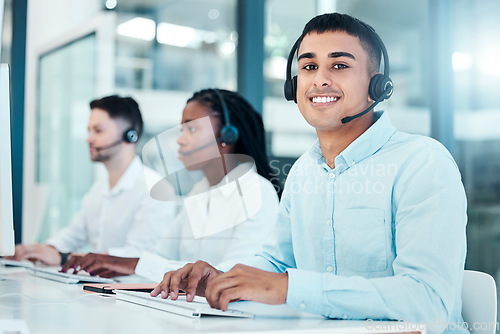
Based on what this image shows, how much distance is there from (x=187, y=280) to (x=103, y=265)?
0.67 meters

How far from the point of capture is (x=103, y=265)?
6.11 feet

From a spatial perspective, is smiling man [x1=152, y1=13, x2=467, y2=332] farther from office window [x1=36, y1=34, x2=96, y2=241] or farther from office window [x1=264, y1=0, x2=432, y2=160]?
office window [x1=36, y1=34, x2=96, y2=241]

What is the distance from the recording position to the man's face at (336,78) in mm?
1480

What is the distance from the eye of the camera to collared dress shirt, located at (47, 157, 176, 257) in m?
2.62

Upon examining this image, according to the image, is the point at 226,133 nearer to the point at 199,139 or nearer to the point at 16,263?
the point at 199,139

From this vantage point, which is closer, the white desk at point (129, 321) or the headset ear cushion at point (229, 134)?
the white desk at point (129, 321)

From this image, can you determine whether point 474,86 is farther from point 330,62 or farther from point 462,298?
point 462,298

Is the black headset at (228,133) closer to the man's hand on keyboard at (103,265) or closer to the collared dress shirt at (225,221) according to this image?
the collared dress shirt at (225,221)

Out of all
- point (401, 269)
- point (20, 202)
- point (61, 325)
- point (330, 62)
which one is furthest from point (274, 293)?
point (20, 202)

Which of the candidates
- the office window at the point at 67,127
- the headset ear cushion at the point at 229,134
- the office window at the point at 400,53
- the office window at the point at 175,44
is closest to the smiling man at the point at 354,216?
the headset ear cushion at the point at 229,134

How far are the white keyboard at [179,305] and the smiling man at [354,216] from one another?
0.07 ft

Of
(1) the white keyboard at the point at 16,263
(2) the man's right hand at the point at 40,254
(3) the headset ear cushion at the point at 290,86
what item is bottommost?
(1) the white keyboard at the point at 16,263

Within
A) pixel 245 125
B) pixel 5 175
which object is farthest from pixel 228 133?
pixel 5 175

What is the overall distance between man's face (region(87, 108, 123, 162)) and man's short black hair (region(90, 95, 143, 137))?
0.03 meters
